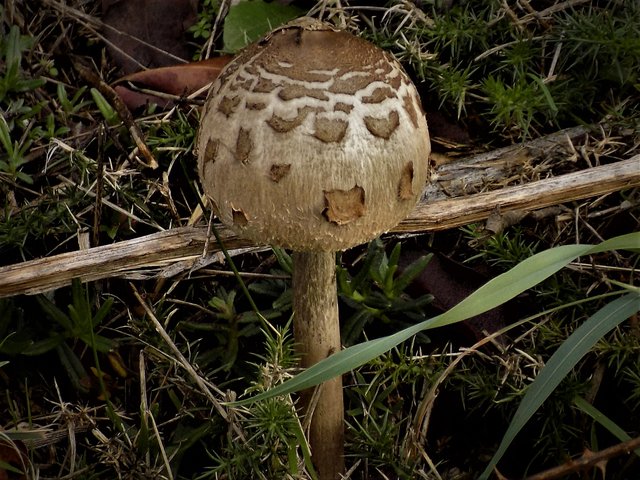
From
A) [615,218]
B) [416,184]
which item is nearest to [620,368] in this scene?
[615,218]

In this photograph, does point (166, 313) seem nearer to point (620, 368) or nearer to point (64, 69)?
point (64, 69)

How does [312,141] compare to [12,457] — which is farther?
[12,457]

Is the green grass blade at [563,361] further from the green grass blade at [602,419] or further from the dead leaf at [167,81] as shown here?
the dead leaf at [167,81]

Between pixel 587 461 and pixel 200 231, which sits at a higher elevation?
pixel 200 231

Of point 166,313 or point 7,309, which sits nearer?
point 7,309

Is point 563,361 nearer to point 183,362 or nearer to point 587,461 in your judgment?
point 587,461

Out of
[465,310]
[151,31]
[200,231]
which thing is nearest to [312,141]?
[465,310]

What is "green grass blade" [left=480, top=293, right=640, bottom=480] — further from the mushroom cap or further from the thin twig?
the thin twig

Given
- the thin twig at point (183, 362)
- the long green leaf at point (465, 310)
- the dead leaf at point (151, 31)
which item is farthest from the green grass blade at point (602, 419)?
the dead leaf at point (151, 31)
